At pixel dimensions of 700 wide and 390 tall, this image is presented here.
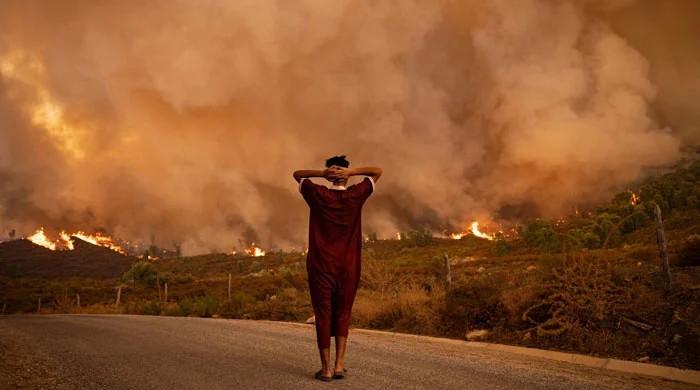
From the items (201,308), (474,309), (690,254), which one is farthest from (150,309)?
(690,254)

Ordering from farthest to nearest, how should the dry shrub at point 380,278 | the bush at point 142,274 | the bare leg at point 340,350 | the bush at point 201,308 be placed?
1. the bush at point 142,274
2. the bush at point 201,308
3. the dry shrub at point 380,278
4. the bare leg at point 340,350

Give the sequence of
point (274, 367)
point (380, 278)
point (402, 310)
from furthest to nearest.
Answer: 1. point (380, 278)
2. point (402, 310)
3. point (274, 367)

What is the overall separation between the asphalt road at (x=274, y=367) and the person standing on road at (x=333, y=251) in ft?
1.67

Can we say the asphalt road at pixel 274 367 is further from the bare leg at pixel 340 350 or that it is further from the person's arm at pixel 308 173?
the person's arm at pixel 308 173

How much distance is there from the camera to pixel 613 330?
24.8 ft

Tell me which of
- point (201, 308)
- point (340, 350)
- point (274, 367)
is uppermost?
point (340, 350)

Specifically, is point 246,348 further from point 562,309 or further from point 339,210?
point 562,309

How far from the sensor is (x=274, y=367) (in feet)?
18.2

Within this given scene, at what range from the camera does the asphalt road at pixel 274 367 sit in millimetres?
4695

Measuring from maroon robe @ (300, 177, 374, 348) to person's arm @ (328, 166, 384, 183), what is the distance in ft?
0.54

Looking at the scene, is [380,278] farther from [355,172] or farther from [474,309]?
[355,172]

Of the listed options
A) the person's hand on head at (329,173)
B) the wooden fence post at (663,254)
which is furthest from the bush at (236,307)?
the person's hand on head at (329,173)

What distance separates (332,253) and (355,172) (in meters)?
0.95

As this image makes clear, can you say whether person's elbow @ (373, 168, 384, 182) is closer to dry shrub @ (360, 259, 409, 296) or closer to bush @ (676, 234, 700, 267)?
dry shrub @ (360, 259, 409, 296)
